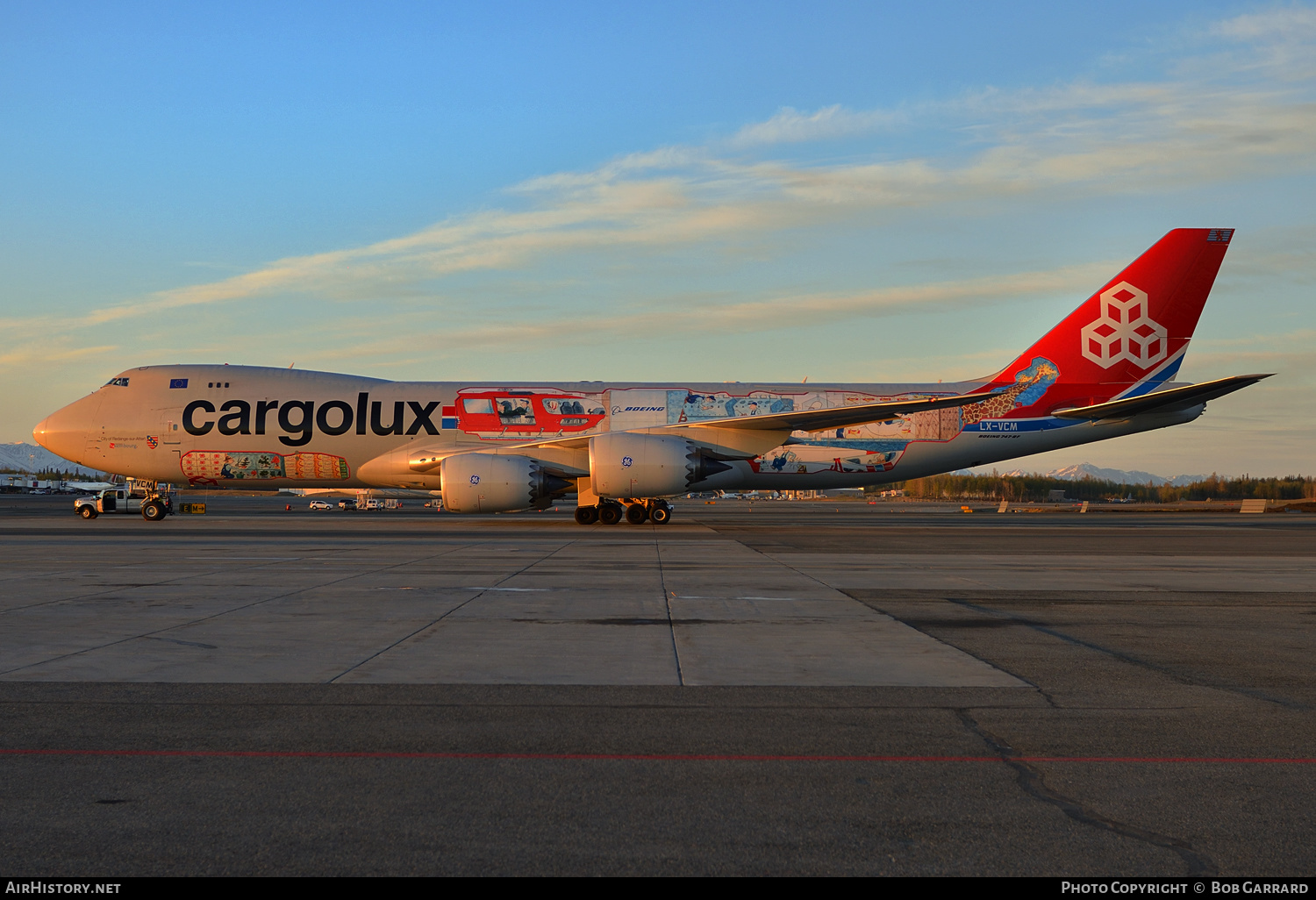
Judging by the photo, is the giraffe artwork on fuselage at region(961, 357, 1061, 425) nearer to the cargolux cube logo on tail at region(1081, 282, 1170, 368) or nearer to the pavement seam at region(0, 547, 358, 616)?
the cargolux cube logo on tail at region(1081, 282, 1170, 368)

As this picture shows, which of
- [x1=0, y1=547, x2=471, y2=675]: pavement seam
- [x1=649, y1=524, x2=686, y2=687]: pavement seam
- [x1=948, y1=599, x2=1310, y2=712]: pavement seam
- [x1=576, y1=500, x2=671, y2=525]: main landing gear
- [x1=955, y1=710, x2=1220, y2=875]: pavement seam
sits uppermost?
[x1=576, y1=500, x2=671, y2=525]: main landing gear

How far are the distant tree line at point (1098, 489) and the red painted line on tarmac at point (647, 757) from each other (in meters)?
73.5

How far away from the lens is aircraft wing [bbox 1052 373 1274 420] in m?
26.5

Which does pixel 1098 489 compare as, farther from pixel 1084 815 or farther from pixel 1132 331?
pixel 1084 815

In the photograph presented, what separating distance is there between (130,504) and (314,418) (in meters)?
17.8

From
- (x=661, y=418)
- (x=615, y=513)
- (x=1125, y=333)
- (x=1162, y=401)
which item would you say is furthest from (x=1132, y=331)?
(x=615, y=513)

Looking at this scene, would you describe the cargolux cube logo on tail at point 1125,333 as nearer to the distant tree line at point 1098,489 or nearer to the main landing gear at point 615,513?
the main landing gear at point 615,513

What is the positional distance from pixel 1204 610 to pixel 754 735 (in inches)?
313

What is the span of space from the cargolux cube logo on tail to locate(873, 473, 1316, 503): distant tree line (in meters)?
46.8

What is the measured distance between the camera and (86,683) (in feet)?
21.2

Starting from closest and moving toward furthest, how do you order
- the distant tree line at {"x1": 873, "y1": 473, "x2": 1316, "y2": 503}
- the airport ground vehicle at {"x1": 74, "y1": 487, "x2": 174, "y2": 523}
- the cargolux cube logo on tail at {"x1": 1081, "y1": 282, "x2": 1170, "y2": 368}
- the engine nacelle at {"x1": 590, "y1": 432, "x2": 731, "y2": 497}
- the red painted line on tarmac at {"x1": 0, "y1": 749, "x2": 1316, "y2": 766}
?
the red painted line on tarmac at {"x1": 0, "y1": 749, "x2": 1316, "y2": 766}, the engine nacelle at {"x1": 590, "y1": 432, "x2": 731, "y2": 497}, the cargolux cube logo on tail at {"x1": 1081, "y1": 282, "x2": 1170, "y2": 368}, the airport ground vehicle at {"x1": 74, "y1": 487, "x2": 174, "y2": 523}, the distant tree line at {"x1": 873, "y1": 473, "x2": 1316, "y2": 503}

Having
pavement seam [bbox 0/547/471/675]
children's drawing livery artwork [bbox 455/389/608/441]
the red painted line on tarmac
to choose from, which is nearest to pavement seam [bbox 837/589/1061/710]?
the red painted line on tarmac
